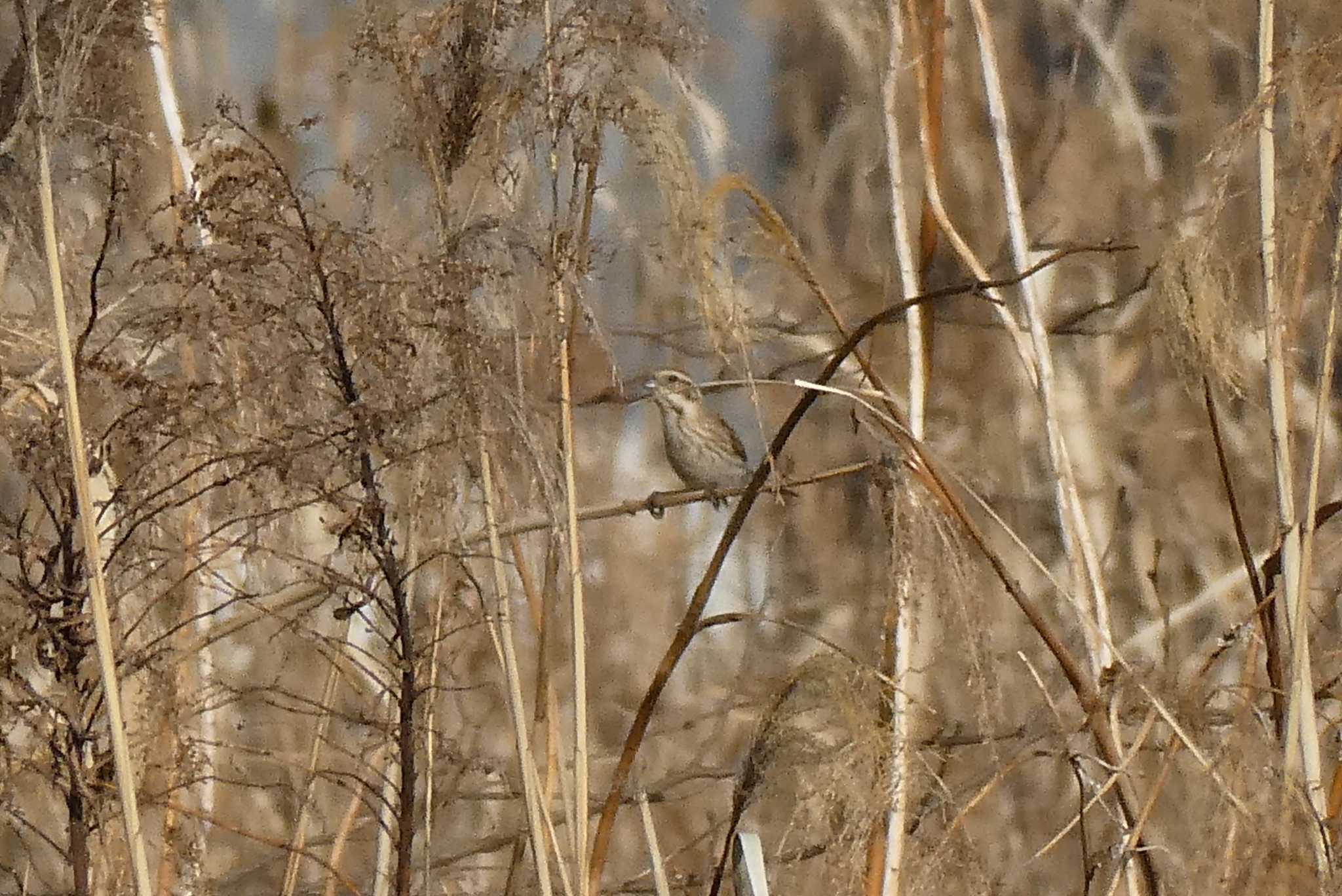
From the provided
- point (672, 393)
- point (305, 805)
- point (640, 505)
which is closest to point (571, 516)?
point (305, 805)

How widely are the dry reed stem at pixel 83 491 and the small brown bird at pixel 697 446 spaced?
2209 millimetres

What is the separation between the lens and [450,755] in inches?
46.3

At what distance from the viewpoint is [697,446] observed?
123 inches

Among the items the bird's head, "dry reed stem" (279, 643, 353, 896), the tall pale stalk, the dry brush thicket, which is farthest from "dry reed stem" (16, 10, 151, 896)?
the bird's head

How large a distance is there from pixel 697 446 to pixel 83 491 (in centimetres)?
229

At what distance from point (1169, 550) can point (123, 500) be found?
256 centimetres

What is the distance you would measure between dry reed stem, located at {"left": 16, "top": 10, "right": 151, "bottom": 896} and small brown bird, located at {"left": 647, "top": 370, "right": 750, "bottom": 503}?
2.21 m

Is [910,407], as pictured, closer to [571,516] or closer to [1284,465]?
[1284,465]

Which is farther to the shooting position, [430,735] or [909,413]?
[909,413]

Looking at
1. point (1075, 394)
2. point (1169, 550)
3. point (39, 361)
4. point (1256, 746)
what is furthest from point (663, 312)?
point (1256, 746)

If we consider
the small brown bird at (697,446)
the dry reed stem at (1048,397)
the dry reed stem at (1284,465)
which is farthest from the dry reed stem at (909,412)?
the small brown bird at (697,446)

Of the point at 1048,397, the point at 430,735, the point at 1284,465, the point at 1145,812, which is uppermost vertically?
the point at 1048,397

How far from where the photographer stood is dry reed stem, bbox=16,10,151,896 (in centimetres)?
86

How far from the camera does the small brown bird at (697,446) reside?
3104mm
